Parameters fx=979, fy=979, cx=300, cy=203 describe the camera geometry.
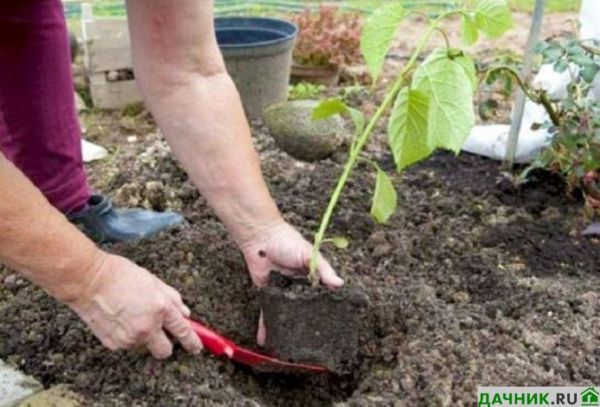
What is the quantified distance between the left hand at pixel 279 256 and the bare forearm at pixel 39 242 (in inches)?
19.3

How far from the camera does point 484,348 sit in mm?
2195

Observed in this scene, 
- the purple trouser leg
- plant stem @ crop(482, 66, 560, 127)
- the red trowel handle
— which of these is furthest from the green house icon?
the purple trouser leg

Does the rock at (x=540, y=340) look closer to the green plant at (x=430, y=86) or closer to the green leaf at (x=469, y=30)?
the green plant at (x=430, y=86)

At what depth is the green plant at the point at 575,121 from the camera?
2654mm

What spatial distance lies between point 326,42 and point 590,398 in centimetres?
271

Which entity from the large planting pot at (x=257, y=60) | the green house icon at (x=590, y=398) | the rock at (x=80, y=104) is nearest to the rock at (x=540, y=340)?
the green house icon at (x=590, y=398)

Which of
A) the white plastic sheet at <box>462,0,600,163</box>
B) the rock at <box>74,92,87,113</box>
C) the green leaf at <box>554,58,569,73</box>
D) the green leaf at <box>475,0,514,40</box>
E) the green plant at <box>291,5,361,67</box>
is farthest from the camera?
the green plant at <box>291,5,361,67</box>

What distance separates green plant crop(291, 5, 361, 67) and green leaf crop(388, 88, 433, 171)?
7.91ft

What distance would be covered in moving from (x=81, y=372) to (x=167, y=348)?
32cm

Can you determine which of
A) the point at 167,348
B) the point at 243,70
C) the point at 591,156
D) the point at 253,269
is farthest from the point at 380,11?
the point at 243,70

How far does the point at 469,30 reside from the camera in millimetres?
2104

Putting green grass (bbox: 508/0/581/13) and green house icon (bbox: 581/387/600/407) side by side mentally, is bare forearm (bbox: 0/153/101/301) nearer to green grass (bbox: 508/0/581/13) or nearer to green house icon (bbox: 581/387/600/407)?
green house icon (bbox: 581/387/600/407)

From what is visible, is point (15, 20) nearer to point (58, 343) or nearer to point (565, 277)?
point (58, 343)

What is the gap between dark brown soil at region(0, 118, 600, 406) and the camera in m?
2.11
